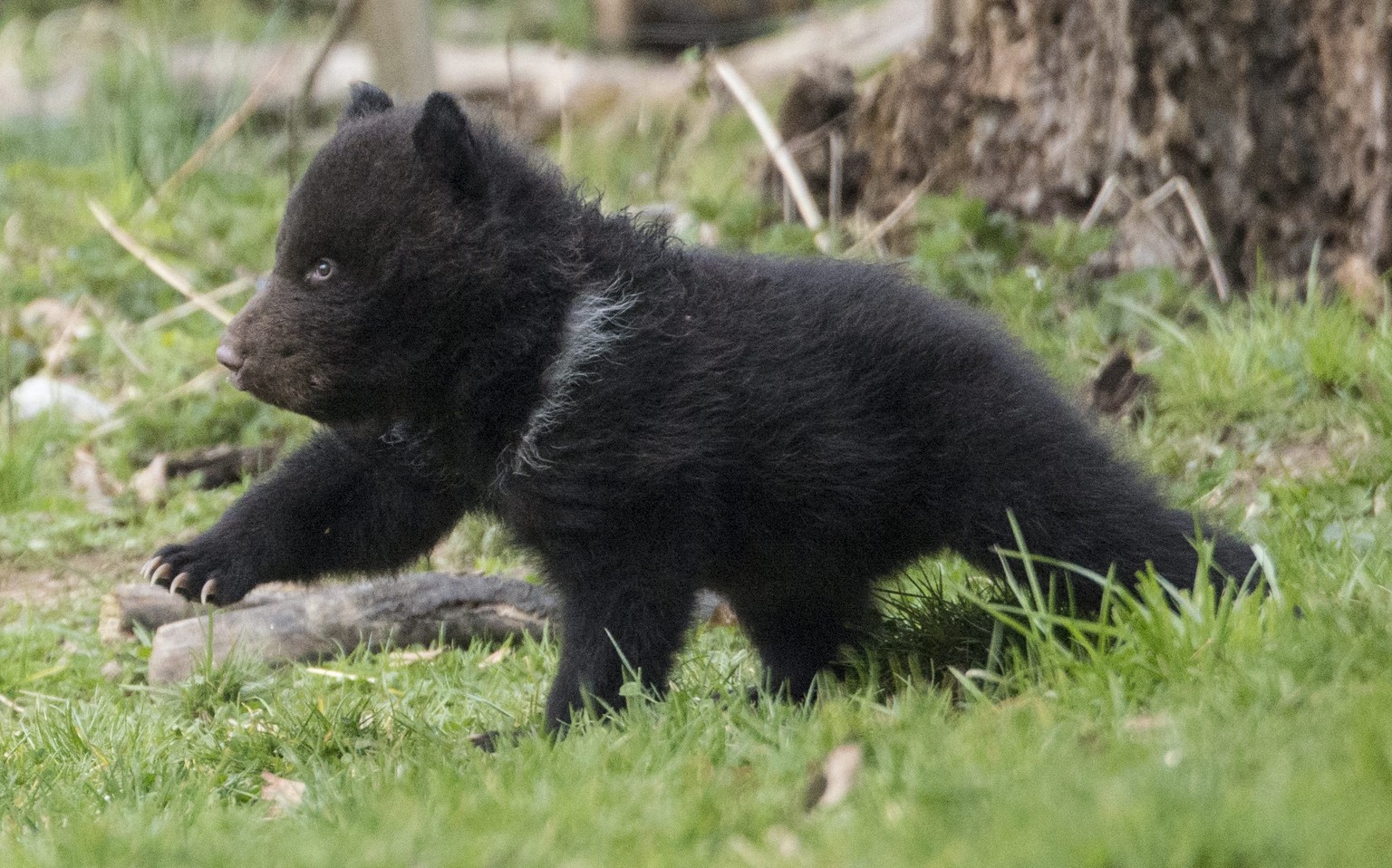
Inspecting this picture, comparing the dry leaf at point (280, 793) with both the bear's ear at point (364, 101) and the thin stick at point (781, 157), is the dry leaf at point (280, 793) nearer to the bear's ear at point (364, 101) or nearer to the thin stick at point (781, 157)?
the bear's ear at point (364, 101)

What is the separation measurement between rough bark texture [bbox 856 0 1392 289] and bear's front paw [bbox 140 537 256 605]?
427 cm

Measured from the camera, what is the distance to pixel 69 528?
6.04m

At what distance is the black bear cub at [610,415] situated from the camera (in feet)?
12.0

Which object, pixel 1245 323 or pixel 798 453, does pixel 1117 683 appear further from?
pixel 1245 323

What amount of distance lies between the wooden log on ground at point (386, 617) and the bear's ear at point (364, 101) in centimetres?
147

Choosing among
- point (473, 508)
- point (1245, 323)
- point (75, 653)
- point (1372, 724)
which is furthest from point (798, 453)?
point (1245, 323)

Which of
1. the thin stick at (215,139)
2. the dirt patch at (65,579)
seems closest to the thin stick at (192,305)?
the thin stick at (215,139)

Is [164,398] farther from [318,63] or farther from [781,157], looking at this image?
[781,157]

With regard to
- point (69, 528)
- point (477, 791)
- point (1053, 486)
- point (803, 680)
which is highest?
point (1053, 486)

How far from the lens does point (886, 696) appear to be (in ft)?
12.8

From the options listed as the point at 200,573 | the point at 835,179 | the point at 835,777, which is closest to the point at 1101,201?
the point at 835,179

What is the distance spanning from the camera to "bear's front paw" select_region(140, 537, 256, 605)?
3953mm

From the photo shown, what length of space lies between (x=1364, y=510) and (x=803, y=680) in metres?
2.00

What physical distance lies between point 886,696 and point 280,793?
1497mm
